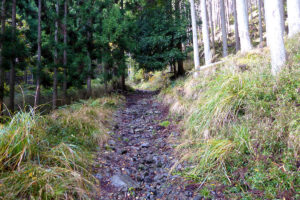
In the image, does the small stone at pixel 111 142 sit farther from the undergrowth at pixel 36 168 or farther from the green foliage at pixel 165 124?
the green foliage at pixel 165 124

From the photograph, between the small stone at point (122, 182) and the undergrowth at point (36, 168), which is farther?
the small stone at point (122, 182)

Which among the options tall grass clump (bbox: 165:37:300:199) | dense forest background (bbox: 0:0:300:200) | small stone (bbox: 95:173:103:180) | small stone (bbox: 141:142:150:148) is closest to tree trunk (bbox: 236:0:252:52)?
dense forest background (bbox: 0:0:300:200)

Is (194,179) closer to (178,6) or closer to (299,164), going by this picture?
(299,164)

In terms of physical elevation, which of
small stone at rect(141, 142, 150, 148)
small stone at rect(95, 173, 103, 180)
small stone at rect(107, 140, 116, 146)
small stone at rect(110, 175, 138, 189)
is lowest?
small stone at rect(110, 175, 138, 189)

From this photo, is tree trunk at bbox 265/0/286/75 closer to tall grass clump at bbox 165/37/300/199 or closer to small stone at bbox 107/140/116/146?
tall grass clump at bbox 165/37/300/199

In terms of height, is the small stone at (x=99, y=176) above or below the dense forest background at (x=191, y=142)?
below

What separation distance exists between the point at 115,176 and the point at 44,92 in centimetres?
1034

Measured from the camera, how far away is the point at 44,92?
1146 centimetres

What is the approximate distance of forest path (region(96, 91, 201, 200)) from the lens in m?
2.65

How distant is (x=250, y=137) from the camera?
9.66ft

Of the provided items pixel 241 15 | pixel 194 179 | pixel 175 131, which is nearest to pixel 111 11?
pixel 241 15

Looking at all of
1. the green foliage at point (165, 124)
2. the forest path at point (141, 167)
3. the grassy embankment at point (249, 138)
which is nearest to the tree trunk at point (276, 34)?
the grassy embankment at point (249, 138)

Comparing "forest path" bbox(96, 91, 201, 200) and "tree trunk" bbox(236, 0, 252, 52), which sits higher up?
"tree trunk" bbox(236, 0, 252, 52)

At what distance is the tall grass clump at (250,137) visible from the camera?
2.28 metres
